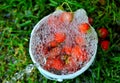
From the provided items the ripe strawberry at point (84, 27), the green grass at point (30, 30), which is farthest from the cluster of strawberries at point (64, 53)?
the green grass at point (30, 30)

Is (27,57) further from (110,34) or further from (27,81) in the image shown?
(110,34)

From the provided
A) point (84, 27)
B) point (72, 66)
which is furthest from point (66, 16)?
point (72, 66)

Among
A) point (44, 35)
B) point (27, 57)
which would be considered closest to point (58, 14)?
point (44, 35)

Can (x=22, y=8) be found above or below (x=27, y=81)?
above

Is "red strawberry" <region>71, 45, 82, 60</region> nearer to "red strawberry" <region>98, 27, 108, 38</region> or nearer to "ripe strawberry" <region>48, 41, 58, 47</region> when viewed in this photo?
"ripe strawberry" <region>48, 41, 58, 47</region>

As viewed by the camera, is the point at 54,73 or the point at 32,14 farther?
the point at 32,14
